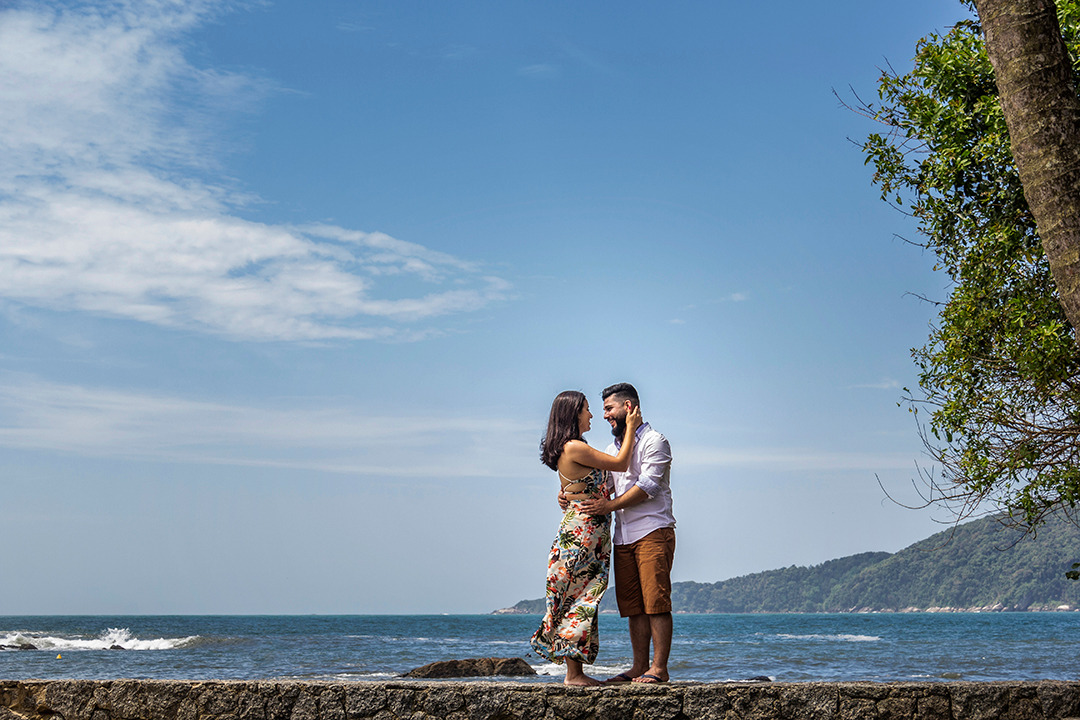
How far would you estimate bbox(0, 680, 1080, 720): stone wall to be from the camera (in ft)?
15.8

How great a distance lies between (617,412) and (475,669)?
16.3 metres

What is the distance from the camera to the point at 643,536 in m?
5.24

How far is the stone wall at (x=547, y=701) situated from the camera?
15.8 feet

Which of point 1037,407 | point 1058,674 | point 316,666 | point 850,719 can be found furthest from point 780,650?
point 850,719

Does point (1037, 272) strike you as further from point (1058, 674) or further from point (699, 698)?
point (1058, 674)

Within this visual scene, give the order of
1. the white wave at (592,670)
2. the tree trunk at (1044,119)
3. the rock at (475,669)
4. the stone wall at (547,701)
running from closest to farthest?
the tree trunk at (1044,119) < the stone wall at (547,701) < the rock at (475,669) < the white wave at (592,670)

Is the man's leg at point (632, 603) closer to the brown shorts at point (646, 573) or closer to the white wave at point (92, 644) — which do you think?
the brown shorts at point (646, 573)

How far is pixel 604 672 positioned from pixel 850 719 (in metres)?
17.7

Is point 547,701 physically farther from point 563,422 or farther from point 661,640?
point 563,422

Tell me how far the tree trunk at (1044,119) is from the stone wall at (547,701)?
87.1 inches

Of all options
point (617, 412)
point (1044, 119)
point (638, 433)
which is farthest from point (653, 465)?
point (1044, 119)

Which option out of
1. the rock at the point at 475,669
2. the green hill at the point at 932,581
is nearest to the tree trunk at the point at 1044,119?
the rock at the point at 475,669

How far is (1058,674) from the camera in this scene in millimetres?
21391

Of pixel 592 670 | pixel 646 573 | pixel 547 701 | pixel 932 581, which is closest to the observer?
pixel 547 701
